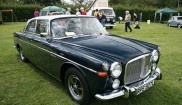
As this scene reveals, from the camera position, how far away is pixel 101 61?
3264mm

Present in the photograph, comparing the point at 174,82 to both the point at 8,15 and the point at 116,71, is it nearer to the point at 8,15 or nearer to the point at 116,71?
the point at 116,71

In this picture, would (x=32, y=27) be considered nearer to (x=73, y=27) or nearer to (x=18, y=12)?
(x=73, y=27)

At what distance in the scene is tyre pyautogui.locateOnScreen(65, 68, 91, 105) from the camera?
11.7 ft

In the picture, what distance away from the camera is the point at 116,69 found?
10.8ft

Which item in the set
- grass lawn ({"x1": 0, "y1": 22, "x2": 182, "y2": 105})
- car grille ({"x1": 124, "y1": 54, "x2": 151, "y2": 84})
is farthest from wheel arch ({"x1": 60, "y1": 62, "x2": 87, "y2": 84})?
car grille ({"x1": 124, "y1": 54, "x2": 151, "y2": 84})

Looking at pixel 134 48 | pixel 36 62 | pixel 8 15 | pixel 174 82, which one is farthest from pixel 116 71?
pixel 8 15

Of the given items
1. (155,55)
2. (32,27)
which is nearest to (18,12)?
(32,27)

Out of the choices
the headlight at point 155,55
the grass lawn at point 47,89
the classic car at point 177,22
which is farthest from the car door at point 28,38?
the classic car at point 177,22

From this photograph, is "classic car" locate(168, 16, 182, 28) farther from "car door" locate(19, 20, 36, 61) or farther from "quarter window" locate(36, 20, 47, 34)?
"quarter window" locate(36, 20, 47, 34)

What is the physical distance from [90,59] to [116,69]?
475 mm

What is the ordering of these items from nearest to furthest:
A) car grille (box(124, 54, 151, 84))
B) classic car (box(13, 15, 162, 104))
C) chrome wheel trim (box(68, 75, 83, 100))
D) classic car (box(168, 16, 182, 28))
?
classic car (box(13, 15, 162, 104)), car grille (box(124, 54, 151, 84)), chrome wheel trim (box(68, 75, 83, 100)), classic car (box(168, 16, 182, 28))

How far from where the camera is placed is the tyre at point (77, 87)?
3555mm

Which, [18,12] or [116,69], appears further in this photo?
[18,12]

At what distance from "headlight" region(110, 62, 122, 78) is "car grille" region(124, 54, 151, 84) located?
6.8 inches
